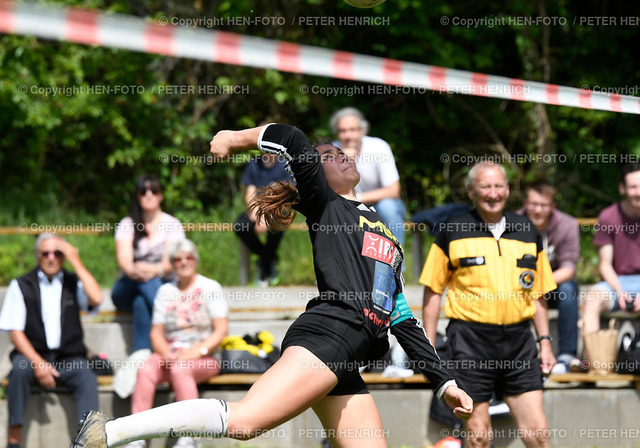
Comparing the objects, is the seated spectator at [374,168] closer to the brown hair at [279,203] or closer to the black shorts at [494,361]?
the black shorts at [494,361]

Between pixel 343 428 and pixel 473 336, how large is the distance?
169 centimetres

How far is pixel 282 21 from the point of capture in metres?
12.6

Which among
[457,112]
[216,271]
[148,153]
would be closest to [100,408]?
[216,271]

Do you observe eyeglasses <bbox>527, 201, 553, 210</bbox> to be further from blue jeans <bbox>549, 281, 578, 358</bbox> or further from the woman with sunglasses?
the woman with sunglasses

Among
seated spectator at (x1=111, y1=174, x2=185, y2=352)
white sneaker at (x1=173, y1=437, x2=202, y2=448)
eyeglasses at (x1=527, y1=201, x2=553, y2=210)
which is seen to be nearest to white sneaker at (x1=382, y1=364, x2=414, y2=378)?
white sneaker at (x1=173, y1=437, x2=202, y2=448)

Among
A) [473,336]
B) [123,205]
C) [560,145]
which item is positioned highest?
[560,145]

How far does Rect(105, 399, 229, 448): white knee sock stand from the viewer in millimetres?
3266

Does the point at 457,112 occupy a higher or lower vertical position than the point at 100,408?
higher

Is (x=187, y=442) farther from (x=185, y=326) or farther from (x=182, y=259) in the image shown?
(x=182, y=259)

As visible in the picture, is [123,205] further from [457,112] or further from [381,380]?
[381,380]

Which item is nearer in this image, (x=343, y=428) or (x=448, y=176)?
(x=343, y=428)

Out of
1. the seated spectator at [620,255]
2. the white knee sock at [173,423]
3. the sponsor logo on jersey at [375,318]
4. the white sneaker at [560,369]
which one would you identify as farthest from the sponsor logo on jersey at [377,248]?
Answer: the seated spectator at [620,255]

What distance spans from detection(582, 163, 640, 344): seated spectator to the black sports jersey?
3.53 m

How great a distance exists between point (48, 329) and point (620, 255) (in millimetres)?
4674
